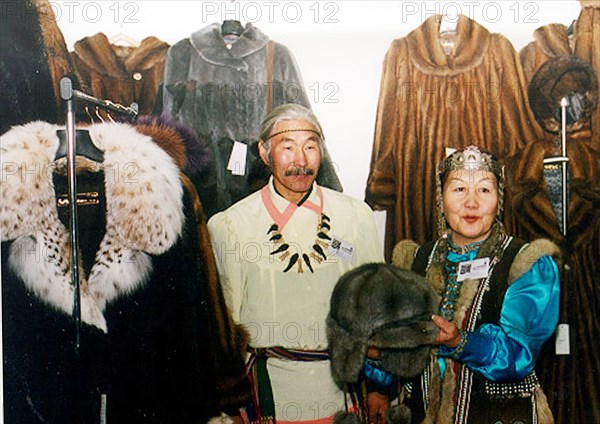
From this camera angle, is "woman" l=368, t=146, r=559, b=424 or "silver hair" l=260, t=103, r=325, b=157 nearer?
"woman" l=368, t=146, r=559, b=424

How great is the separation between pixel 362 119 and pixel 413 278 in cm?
59

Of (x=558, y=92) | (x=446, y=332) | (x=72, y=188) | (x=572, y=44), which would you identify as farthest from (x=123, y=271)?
(x=572, y=44)

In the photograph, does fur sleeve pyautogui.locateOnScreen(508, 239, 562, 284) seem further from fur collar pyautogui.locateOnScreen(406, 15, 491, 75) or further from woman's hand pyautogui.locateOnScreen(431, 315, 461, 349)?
fur collar pyautogui.locateOnScreen(406, 15, 491, 75)

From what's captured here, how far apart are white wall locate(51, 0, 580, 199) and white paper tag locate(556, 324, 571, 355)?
865 millimetres

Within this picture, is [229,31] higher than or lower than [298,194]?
higher

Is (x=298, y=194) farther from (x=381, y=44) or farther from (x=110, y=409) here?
(x=110, y=409)

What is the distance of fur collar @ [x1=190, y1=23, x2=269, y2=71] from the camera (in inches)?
83.9

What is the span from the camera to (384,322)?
6.29 ft

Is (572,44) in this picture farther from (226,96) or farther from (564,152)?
(226,96)

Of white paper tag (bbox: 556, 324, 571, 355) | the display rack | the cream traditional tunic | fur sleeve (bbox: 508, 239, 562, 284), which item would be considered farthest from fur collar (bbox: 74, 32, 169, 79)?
white paper tag (bbox: 556, 324, 571, 355)

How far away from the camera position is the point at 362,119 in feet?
7.03

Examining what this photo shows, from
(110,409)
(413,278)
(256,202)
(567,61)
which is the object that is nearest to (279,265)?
(256,202)

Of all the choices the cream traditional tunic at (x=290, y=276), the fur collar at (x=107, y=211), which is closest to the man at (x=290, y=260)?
the cream traditional tunic at (x=290, y=276)

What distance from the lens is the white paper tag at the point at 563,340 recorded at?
7.03 ft
